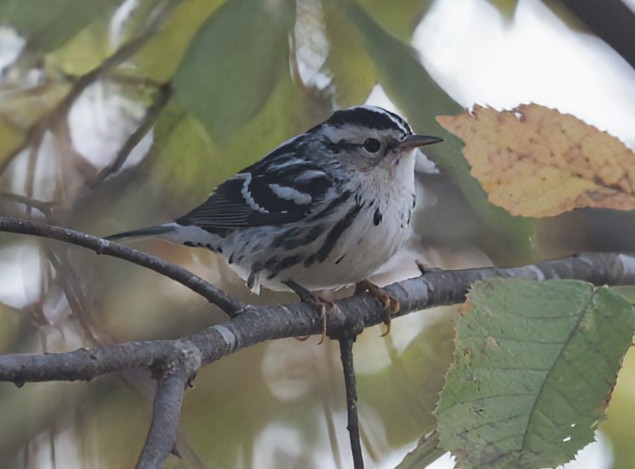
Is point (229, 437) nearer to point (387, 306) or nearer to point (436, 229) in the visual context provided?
point (387, 306)

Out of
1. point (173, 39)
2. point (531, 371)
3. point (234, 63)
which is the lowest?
point (531, 371)

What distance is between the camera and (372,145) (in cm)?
174

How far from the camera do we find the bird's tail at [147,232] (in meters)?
1.46

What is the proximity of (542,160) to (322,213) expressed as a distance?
3.20ft

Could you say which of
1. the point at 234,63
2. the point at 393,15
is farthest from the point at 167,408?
the point at 393,15

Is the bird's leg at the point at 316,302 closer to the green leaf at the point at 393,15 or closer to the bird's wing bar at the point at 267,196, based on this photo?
the bird's wing bar at the point at 267,196

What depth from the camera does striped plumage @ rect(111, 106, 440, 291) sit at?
1604 mm

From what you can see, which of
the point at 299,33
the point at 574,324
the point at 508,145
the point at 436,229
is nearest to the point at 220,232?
the point at 436,229

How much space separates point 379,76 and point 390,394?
0.61 meters

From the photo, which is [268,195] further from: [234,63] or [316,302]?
[234,63]

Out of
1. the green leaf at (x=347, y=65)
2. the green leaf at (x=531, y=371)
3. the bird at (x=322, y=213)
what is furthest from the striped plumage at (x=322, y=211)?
the green leaf at (x=531, y=371)

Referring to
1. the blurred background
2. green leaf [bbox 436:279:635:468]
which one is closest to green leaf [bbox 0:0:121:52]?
the blurred background

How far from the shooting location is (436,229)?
1.68 metres

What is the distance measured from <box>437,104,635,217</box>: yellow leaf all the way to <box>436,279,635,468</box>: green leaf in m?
0.08
